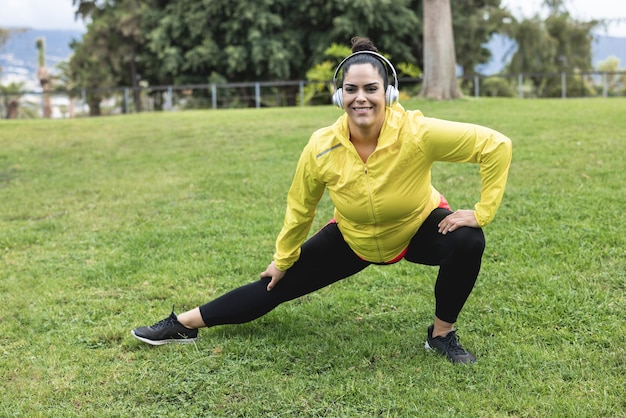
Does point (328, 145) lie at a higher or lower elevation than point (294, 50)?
lower

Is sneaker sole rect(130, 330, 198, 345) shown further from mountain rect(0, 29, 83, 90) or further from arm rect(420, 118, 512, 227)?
mountain rect(0, 29, 83, 90)

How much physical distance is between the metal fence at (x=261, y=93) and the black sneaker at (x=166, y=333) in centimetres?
1807

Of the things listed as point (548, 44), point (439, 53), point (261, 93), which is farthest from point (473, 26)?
point (439, 53)

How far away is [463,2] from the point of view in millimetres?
28672

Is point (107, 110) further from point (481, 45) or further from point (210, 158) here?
point (210, 158)

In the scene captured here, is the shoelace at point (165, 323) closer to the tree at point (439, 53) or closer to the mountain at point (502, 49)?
the tree at point (439, 53)

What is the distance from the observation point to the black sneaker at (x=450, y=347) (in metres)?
3.64

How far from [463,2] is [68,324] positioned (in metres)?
27.7

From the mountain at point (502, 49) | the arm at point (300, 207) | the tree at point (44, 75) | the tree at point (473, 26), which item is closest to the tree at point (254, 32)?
the tree at point (473, 26)

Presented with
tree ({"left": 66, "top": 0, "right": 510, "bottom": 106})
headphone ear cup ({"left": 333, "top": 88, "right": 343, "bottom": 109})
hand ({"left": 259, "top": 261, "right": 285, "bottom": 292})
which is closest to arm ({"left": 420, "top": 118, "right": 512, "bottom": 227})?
headphone ear cup ({"left": 333, "top": 88, "right": 343, "bottom": 109})

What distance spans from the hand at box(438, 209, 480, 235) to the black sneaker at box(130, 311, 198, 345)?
1.75 meters

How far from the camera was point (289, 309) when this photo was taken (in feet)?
14.9

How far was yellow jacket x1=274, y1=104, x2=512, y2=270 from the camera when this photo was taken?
3.35 metres

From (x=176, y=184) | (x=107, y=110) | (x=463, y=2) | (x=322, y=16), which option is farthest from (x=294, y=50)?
(x=176, y=184)
